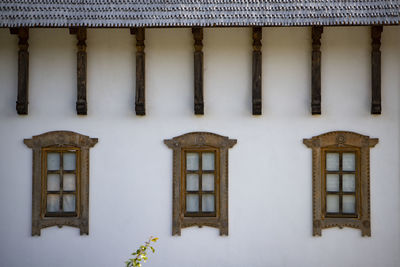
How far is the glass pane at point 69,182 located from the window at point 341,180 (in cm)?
375

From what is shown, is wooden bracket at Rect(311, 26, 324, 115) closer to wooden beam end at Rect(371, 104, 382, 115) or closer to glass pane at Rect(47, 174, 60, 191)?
wooden beam end at Rect(371, 104, 382, 115)

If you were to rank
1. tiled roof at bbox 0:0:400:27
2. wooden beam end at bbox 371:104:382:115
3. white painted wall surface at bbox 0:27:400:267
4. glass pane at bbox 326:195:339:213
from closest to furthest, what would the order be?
tiled roof at bbox 0:0:400:27, wooden beam end at bbox 371:104:382:115, white painted wall surface at bbox 0:27:400:267, glass pane at bbox 326:195:339:213

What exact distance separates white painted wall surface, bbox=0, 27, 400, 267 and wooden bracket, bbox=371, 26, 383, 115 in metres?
0.12

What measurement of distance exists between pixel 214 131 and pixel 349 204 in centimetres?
246

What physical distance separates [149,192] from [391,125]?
3977 millimetres

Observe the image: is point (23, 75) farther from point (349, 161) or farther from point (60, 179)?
point (349, 161)

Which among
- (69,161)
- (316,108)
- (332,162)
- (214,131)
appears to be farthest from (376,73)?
(69,161)

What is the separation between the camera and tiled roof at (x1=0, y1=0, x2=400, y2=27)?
717 cm

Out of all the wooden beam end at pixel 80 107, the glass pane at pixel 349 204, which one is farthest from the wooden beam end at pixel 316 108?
the wooden beam end at pixel 80 107

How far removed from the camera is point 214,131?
26.0ft

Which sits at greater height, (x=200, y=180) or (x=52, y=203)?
(x=200, y=180)

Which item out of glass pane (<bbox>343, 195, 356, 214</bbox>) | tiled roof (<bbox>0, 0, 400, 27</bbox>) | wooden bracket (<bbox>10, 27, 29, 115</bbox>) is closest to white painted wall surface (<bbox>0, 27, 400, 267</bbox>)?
wooden bracket (<bbox>10, 27, 29, 115</bbox>)

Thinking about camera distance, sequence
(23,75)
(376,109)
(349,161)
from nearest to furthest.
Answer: (376,109) → (23,75) → (349,161)

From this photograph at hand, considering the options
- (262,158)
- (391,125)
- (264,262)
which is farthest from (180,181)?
(391,125)
